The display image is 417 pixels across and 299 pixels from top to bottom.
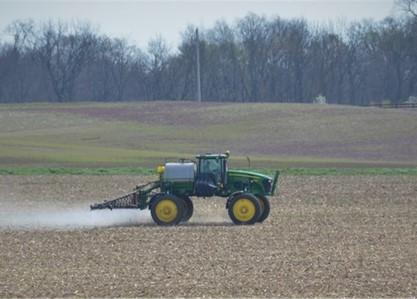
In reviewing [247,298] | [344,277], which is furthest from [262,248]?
[247,298]

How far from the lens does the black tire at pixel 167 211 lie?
2412 cm

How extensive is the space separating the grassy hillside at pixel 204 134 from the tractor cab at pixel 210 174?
24.4 metres

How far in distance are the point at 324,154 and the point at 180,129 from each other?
17.8 m

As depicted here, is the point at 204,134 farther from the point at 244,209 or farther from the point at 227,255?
the point at 227,255

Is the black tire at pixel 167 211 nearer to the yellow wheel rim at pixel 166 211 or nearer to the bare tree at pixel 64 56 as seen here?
the yellow wheel rim at pixel 166 211

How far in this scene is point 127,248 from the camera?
19.4 metres

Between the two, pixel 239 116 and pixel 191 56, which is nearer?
pixel 239 116

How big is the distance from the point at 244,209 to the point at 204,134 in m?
48.6

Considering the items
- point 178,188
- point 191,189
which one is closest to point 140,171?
point 178,188

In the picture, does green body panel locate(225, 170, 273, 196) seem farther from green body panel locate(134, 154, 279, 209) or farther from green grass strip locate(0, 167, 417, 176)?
green grass strip locate(0, 167, 417, 176)

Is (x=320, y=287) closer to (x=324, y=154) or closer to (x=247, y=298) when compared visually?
(x=247, y=298)

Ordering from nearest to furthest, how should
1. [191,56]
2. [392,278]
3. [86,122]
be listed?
[392,278]
[86,122]
[191,56]

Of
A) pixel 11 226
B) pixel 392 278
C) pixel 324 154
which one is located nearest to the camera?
pixel 392 278

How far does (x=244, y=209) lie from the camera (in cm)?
2394
